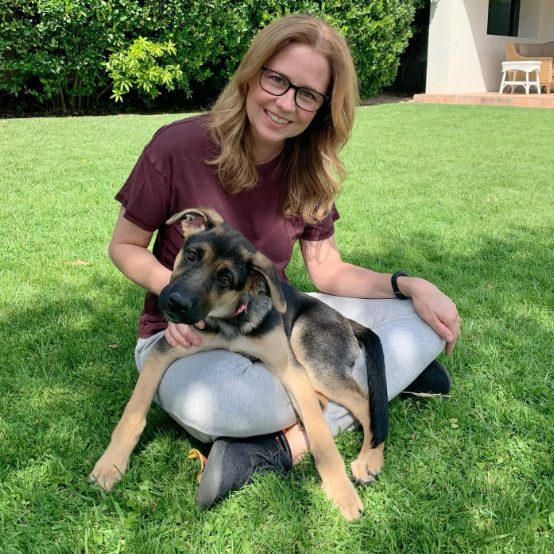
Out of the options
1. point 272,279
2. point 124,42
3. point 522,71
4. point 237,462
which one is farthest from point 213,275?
point 522,71

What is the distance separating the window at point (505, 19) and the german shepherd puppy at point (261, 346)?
25.5m

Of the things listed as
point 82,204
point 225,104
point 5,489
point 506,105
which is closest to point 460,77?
point 506,105

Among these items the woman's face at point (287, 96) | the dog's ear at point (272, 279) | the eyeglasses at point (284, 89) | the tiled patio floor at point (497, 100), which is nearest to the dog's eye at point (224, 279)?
the dog's ear at point (272, 279)

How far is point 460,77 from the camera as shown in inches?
862

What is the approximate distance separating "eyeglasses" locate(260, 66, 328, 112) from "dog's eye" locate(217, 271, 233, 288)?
96 cm

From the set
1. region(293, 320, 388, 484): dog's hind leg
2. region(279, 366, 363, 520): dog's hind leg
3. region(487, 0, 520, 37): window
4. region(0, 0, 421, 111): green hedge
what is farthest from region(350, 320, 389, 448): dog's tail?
region(487, 0, 520, 37): window

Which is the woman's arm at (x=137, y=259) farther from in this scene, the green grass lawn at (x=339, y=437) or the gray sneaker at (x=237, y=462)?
the green grass lawn at (x=339, y=437)

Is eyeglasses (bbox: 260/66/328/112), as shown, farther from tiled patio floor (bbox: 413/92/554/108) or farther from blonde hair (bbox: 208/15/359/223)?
tiled patio floor (bbox: 413/92/554/108)

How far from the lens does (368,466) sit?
2615mm

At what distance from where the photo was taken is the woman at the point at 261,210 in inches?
101

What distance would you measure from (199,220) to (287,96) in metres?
0.75

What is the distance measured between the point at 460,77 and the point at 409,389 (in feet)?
69.7

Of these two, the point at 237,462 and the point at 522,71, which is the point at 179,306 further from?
the point at 522,71

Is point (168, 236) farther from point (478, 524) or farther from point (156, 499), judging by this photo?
point (478, 524)
